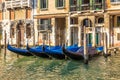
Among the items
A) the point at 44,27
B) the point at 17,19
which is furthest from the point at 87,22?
the point at 17,19

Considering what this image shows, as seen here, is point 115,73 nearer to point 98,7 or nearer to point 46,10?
point 98,7

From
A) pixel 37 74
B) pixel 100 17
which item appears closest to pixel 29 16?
pixel 100 17

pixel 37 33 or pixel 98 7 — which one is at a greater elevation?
pixel 98 7

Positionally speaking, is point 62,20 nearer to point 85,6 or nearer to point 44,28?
point 44,28

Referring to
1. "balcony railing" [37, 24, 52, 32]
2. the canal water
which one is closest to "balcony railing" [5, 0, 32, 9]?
"balcony railing" [37, 24, 52, 32]

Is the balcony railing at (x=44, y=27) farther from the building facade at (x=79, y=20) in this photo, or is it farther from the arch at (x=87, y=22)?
the arch at (x=87, y=22)

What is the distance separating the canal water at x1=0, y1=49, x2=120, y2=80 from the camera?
10893 millimetres

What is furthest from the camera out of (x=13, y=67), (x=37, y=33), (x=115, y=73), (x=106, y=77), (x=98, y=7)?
(x=37, y=33)

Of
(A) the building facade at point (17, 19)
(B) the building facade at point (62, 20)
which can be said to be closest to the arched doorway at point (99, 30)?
(B) the building facade at point (62, 20)

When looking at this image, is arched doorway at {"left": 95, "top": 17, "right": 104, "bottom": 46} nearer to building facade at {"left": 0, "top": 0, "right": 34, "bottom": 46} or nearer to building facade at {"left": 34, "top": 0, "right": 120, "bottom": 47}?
A: building facade at {"left": 34, "top": 0, "right": 120, "bottom": 47}

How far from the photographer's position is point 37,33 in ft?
79.9

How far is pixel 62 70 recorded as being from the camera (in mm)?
12461

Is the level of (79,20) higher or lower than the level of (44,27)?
higher

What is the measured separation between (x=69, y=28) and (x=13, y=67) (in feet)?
31.2
